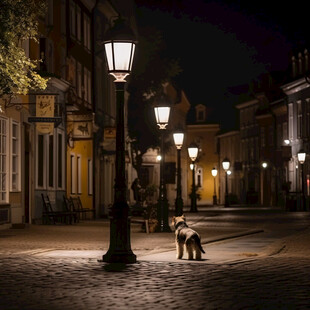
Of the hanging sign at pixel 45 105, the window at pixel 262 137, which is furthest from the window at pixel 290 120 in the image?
the hanging sign at pixel 45 105

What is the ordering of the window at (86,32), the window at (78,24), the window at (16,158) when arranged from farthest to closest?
the window at (86,32)
the window at (78,24)
the window at (16,158)

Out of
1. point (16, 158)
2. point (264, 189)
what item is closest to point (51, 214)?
point (16, 158)

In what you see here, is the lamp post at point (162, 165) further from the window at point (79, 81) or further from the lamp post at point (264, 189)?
the lamp post at point (264, 189)

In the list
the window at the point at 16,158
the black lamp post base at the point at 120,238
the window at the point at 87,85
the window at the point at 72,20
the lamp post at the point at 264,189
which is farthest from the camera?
the lamp post at the point at 264,189

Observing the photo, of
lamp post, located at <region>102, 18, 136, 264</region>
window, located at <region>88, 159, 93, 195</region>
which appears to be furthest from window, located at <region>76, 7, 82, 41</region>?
Result: lamp post, located at <region>102, 18, 136, 264</region>

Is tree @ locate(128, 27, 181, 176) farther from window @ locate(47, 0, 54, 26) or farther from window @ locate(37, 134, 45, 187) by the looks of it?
window @ locate(37, 134, 45, 187)

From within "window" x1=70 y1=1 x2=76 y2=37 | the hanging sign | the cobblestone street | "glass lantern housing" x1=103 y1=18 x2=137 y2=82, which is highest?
"window" x1=70 y1=1 x2=76 y2=37

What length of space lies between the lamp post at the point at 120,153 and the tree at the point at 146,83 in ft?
143

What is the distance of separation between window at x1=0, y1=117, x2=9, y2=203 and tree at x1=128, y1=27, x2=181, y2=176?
103 feet

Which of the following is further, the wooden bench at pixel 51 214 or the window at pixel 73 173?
the window at pixel 73 173

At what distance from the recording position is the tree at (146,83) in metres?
60.9

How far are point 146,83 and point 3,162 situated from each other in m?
32.9

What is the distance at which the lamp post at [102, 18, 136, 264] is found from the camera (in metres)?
16.2

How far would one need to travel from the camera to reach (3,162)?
2934 cm
